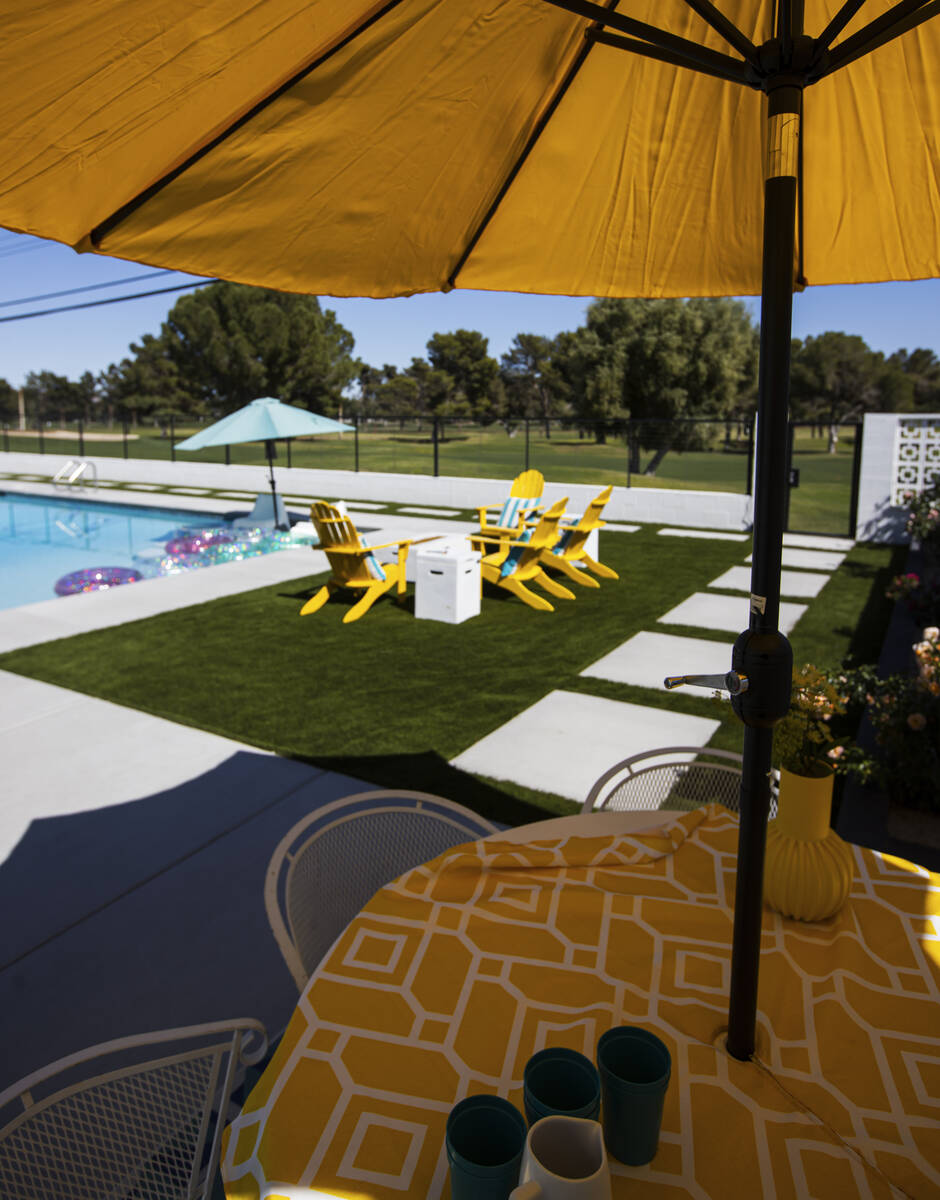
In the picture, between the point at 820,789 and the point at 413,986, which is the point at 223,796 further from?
the point at 820,789

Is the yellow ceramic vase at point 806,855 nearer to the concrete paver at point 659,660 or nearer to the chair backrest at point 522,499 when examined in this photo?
the concrete paver at point 659,660

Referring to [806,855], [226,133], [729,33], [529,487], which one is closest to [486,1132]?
[806,855]

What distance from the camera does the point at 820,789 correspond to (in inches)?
57.4

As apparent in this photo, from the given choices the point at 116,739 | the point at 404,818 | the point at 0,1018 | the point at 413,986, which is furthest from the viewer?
the point at 116,739

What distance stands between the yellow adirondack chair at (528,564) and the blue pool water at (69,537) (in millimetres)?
5138

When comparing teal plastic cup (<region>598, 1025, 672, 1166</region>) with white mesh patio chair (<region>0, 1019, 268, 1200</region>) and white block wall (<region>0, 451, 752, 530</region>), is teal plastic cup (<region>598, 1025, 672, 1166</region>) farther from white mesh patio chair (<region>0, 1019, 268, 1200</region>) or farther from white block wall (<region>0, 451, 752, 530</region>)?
white block wall (<region>0, 451, 752, 530</region>)

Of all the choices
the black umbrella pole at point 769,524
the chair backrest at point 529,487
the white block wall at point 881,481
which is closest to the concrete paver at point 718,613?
the chair backrest at point 529,487

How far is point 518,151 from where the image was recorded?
6.75 ft

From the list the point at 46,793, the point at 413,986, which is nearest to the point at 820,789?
the point at 413,986

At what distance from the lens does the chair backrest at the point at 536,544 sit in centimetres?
780

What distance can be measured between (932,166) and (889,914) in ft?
5.74

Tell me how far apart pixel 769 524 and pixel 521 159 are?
4.85 ft


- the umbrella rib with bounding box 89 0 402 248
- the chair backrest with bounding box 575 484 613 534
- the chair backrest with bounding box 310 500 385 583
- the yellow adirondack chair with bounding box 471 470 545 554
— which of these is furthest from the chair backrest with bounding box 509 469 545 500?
the umbrella rib with bounding box 89 0 402 248

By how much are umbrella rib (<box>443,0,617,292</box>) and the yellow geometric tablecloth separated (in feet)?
5.42
